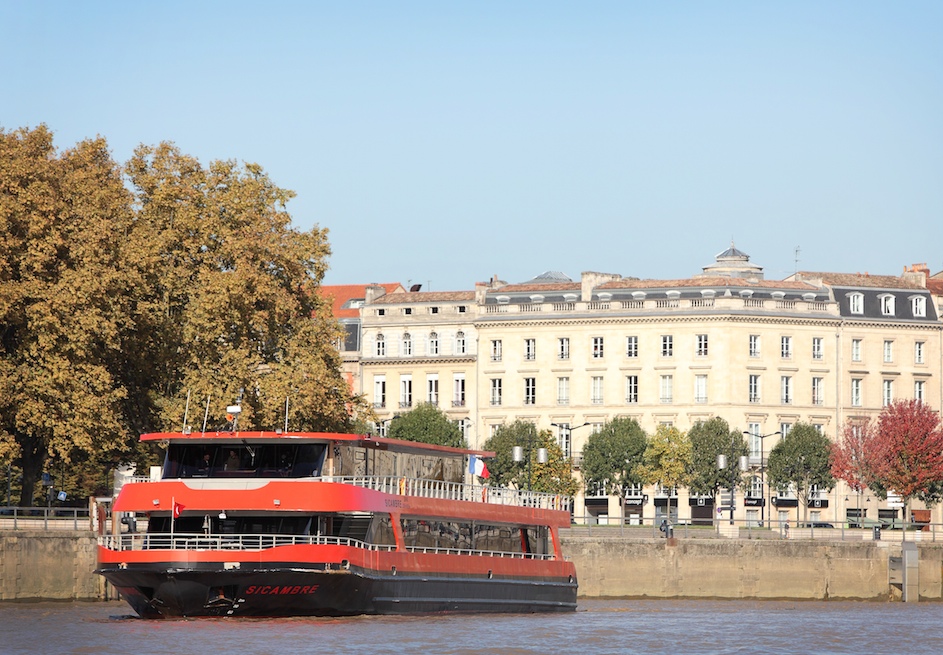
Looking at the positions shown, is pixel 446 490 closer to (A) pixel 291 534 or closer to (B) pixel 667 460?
(A) pixel 291 534

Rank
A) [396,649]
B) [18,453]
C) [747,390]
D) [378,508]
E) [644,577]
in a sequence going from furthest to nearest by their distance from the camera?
[747,390], [644,577], [18,453], [378,508], [396,649]

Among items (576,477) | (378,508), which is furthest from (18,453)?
(576,477)

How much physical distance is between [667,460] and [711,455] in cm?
214

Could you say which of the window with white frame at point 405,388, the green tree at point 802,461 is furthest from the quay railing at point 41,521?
the window with white frame at point 405,388

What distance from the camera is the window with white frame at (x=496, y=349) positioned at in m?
120

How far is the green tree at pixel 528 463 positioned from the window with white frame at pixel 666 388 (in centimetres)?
617

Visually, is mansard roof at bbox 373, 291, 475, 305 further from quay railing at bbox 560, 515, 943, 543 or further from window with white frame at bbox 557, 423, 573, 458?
quay railing at bbox 560, 515, 943, 543

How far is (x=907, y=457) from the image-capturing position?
355 ft

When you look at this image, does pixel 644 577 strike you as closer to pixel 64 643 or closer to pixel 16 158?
pixel 16 158

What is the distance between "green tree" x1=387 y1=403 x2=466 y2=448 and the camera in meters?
115

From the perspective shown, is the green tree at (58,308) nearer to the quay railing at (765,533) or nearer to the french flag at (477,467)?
the french flag at (477,467)

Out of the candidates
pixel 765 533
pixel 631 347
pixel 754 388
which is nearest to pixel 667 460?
pixel 754 388

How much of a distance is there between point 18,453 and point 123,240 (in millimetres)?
7611

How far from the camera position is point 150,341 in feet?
234
